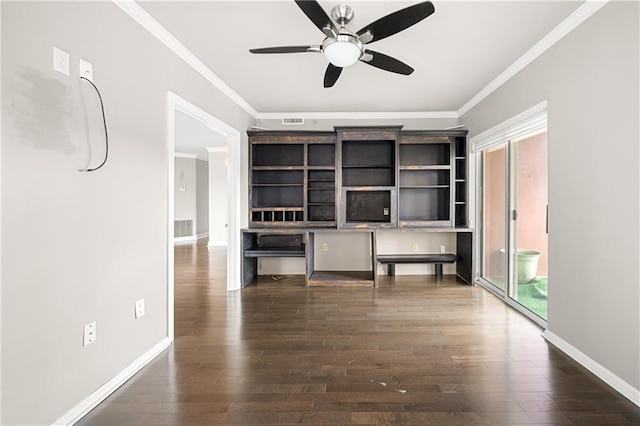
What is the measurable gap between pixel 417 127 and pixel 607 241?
130 inches

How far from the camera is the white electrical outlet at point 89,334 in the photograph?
1.82m

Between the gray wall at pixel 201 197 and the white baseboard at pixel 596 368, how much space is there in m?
9.25

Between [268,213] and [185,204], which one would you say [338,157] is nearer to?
[268,213]

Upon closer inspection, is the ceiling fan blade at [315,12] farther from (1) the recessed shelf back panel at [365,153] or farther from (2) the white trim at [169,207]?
(1) the recessed shelf back panel at [365,153]

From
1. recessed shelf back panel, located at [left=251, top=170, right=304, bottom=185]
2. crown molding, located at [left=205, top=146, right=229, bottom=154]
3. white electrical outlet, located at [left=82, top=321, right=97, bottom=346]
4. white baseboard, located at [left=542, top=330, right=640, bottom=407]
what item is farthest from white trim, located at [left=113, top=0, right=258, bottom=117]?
crown molding, located at [left=205, top=146, right=229, bottom=154]

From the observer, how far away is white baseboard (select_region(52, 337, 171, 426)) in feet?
5.61

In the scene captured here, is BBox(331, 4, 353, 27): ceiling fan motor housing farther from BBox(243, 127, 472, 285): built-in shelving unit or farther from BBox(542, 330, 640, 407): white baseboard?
BBox(542, 330, 640, 407): white baseboard

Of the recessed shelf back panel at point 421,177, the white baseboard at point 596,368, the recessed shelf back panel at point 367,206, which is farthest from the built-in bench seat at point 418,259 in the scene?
the white baseboard at point 596,368

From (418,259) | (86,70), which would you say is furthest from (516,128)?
(86,70)

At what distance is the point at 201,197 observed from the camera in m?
10.0

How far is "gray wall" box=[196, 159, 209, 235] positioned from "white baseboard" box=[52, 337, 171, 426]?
7.85 meters

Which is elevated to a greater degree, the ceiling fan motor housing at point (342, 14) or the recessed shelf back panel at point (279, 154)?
the ceiling fan motor housing at point (342, 14)

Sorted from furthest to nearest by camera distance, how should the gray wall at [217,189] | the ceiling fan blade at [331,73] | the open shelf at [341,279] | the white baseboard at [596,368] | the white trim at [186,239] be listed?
the white trim at [186,239] → the gray wall at [217,189] → the open shelf at [341,279] → the ceiling fan blade at [331,73] → the white baseboard at [596,368]

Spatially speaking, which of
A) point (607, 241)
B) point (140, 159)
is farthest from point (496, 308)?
point (140, 159)
